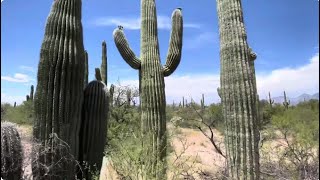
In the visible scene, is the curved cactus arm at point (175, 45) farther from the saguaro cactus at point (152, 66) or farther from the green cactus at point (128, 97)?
the green cactus at point (128, 97)

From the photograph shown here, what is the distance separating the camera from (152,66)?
7.91 m

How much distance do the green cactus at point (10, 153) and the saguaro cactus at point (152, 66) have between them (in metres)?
2.21

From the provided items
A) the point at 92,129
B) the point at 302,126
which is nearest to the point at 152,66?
the point at 92,129

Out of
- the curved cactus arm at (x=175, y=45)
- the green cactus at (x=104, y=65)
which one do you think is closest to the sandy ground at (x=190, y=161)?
the curved cactus arm at (x=175, y=45)

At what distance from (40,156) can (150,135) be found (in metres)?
2.06

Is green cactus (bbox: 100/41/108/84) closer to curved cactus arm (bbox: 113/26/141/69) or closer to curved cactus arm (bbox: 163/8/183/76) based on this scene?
curved cactus arm (bbox: 113/26/141/69)

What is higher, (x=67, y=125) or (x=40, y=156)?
(x=67, y=125)

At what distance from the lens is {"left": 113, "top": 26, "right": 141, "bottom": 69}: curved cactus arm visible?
8.14m

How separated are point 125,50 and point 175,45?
1093 millimetres

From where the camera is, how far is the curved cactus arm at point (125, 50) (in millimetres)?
8141

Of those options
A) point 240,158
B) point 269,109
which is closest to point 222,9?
point 240,158

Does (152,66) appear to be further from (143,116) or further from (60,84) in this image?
(60,84)

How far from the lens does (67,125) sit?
20.2ft

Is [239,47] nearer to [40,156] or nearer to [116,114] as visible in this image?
[40,156]
